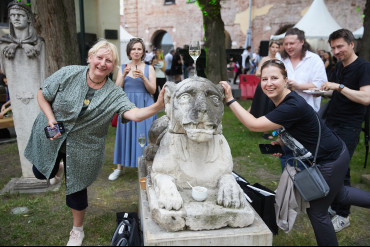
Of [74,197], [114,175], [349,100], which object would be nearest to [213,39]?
[114,175]

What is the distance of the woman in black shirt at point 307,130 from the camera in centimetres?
250

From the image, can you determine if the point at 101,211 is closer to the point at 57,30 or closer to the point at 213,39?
the point at 57,30

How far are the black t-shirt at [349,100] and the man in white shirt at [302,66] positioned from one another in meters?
0.26

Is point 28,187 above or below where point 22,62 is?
below

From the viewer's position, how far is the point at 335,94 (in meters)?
3.53

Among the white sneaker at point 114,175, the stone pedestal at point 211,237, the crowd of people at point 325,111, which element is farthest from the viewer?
the white sneaker at point 114,175

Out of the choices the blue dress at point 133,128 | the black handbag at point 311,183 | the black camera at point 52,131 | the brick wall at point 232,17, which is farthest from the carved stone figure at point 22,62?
the brick wall at point 232,17

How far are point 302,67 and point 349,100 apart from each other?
2.41ft

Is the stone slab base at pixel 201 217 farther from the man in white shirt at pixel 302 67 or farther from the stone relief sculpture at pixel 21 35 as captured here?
the stone relief sculpture at pixel 21 35

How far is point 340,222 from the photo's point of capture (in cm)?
354

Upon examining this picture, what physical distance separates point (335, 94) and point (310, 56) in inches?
23.7

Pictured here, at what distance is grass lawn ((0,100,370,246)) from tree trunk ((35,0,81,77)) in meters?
2.11

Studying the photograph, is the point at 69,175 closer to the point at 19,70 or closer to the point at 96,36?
the point at 19,70

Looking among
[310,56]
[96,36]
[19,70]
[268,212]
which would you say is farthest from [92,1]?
[268,212]
